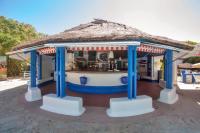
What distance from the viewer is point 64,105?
834cm

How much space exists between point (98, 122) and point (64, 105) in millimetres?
2094

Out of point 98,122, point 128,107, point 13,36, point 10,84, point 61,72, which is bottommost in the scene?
point 98,122

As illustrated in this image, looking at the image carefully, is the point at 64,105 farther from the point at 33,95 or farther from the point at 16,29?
the point at 16,29

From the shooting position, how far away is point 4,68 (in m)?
25.5

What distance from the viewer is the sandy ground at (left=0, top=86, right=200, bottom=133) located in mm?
6477

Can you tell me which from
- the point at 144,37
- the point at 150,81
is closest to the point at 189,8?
the point at 150,81

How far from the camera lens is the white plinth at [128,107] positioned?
25.8ft

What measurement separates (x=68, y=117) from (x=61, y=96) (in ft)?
4.55

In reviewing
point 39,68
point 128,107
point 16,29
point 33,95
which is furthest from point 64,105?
point 16,29

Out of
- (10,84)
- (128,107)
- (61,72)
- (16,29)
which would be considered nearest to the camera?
(128,107)

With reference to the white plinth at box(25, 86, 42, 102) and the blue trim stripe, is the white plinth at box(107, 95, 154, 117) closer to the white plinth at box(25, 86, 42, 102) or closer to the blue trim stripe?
the blue trim stripe

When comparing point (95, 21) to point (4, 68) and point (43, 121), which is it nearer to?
point (43, 121)

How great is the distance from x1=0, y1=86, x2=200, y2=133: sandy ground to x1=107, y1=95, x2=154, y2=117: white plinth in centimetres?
32

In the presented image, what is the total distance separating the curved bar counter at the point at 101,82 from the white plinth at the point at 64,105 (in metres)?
3.82
